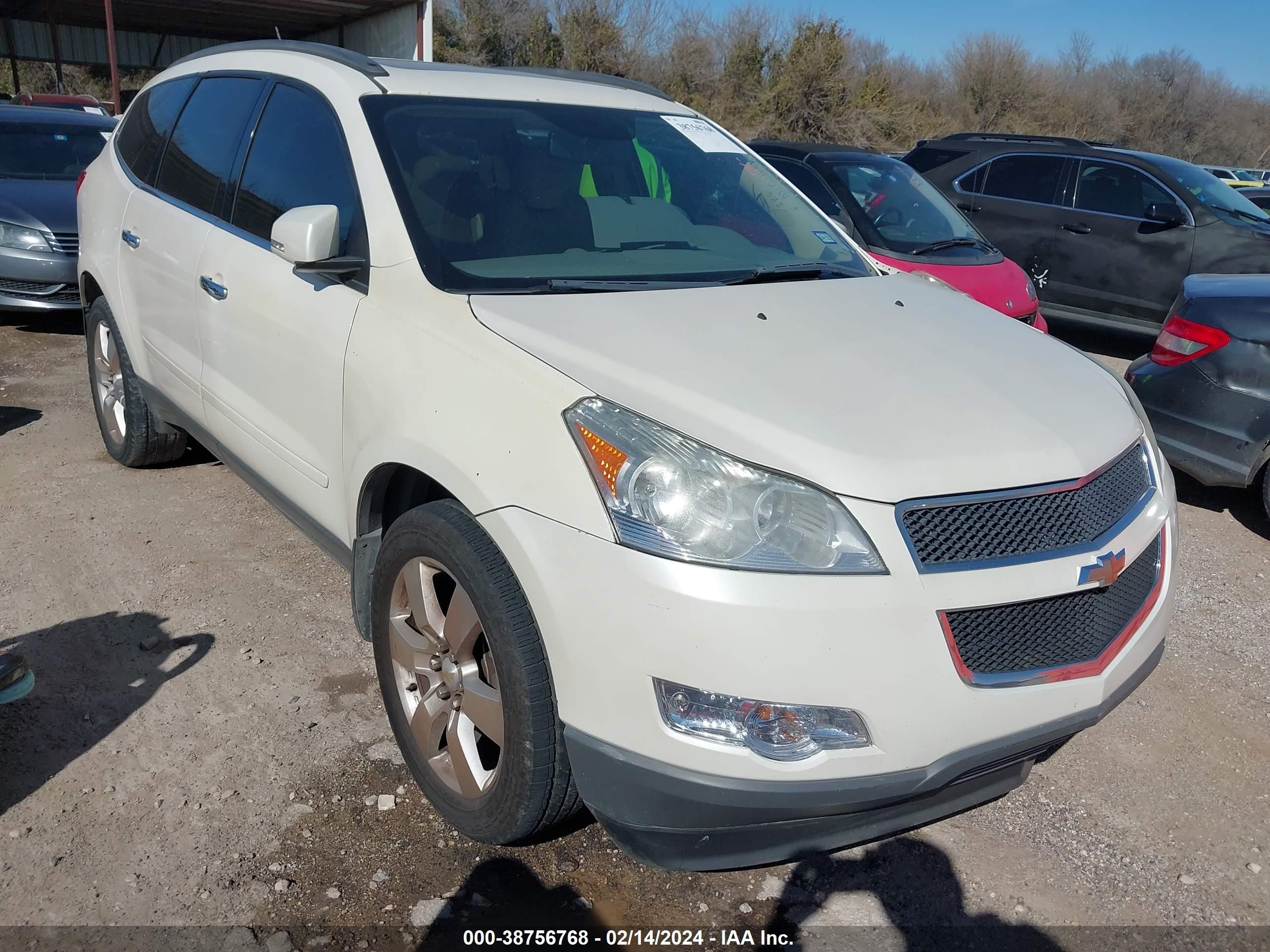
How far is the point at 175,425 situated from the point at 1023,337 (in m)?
3.54

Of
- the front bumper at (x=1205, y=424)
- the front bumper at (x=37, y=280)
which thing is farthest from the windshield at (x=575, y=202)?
the front bumper at (x=37, y=280)

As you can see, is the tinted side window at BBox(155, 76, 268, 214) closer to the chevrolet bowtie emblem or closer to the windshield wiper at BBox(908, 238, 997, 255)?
the chevrolet bowtie emblem

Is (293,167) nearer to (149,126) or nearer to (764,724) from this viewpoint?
(149,126)

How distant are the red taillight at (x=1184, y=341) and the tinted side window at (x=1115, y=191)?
163 inches

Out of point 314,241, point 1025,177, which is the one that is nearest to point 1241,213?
point 1025,177

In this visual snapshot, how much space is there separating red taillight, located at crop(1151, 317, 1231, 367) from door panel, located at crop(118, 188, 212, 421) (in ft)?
14.8

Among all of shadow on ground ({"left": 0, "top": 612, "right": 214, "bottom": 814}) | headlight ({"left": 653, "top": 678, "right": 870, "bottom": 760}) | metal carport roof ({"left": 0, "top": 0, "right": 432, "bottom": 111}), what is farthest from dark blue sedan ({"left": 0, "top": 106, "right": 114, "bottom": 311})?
metal carport roof ({"left": 0, "top": 0, "right": 432, "bottom": 111})

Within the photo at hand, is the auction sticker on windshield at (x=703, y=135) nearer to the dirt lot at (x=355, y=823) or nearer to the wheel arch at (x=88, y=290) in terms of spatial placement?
the dirt lot at (x=355, y=823)

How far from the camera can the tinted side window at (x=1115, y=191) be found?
8828mm

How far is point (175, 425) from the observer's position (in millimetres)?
4512

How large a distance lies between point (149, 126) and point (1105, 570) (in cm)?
429

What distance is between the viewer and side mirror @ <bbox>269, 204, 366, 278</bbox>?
108 inches

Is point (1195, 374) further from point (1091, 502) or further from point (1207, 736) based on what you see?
point (1091, 502)

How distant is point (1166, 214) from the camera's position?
8539 mm
